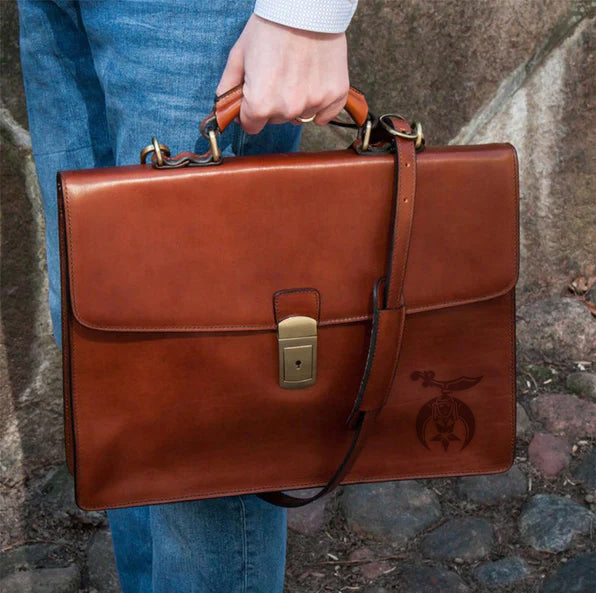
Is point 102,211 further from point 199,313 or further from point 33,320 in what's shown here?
point 33,320

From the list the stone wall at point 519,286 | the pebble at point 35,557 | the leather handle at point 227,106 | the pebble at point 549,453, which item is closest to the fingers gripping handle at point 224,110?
the leather handle at point 227,106

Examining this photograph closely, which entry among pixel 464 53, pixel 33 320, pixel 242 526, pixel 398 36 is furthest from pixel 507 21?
pixel 242 526

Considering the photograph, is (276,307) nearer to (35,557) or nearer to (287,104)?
(287,104)

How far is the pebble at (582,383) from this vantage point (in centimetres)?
235

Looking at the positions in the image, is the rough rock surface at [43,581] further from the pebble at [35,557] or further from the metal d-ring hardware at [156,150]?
the metal d-ring hardware at [156,150]

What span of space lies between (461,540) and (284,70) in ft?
4.13

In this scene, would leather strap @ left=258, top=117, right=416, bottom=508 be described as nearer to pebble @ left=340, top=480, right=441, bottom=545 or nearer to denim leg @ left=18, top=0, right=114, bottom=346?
denim leg @ left=18, top=0, right=114, bottom=346

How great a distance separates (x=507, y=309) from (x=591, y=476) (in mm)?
974

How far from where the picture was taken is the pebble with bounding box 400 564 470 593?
1.81 metres

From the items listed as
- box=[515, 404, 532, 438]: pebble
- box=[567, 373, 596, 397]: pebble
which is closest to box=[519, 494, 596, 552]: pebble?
box=[515, 404, 532, 438]: pebble

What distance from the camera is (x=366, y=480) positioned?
1314 millimetres

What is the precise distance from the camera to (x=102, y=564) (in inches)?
77.0

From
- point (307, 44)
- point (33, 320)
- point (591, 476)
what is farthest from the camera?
point (591, 476)

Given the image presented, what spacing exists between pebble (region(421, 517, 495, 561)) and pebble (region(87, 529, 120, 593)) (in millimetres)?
669
